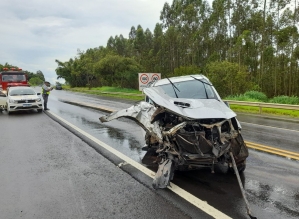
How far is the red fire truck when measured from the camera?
22.4 meters

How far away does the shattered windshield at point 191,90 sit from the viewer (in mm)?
5828

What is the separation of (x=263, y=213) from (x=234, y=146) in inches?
50.3

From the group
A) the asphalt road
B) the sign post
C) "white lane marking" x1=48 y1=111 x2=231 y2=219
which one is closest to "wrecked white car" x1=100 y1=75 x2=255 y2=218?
"white lane marking" x1=48 y1=111 x2=231 y2=219

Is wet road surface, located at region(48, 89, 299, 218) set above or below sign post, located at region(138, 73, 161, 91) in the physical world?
below

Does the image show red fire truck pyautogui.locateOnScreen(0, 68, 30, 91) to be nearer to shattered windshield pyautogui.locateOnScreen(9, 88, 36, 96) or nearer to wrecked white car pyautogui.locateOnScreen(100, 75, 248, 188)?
shattered windshield pyautogui.locateOnScreen(9, 88, 36, 96)

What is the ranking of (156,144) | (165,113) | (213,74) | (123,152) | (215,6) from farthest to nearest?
(215,6), (213,74), (123,152), (156,144), (165,113)

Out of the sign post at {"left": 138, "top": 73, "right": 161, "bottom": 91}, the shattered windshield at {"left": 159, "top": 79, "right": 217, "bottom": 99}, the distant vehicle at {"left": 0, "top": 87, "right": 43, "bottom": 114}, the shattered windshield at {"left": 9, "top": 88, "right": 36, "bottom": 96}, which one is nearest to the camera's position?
the shattered windshield at {"left": 159, "top": 79, "right": 217, "bottom": 99}

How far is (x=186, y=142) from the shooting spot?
13.8 ft

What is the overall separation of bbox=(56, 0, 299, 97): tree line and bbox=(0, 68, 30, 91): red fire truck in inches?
651

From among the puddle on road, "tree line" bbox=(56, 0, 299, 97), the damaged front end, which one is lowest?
the puddle on road

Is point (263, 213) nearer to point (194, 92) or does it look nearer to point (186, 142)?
point (186, 142)

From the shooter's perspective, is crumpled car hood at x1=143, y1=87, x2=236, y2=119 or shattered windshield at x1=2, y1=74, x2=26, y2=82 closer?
crumpled car hood at x1=143, y1=87, x2=236, y2=119

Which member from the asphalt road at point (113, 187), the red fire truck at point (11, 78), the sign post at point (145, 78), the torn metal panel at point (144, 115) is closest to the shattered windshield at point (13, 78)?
the red fire truck at point (11, 78)

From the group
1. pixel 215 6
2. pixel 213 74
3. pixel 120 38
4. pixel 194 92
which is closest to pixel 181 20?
pixel 215 6
